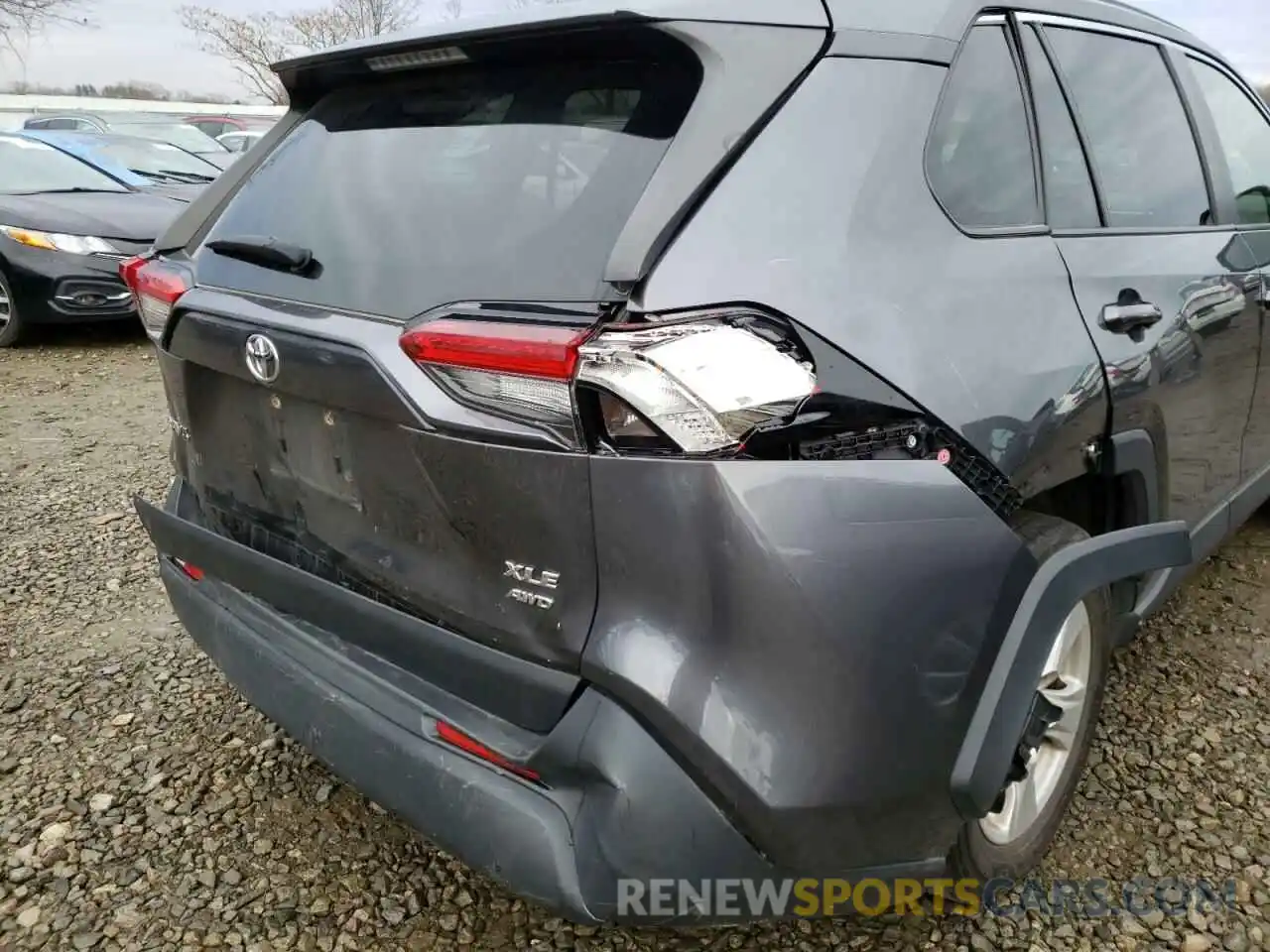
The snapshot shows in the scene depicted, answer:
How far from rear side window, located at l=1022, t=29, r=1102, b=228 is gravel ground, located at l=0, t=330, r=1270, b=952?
54.0 inches

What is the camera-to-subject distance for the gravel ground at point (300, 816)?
1966mm

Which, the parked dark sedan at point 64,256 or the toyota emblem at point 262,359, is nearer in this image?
the toyota emblem at point 262,359

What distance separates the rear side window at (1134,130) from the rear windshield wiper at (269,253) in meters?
1.62

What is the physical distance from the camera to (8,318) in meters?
7.29

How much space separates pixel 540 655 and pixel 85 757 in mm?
1737

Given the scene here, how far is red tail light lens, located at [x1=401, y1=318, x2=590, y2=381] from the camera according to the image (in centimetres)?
138

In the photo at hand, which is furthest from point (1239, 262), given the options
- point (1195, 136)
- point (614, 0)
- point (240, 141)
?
point (240, 141)

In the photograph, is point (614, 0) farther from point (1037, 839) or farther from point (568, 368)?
point (1037, 839)

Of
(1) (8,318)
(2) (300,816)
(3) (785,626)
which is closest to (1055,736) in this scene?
(3) (785,626)

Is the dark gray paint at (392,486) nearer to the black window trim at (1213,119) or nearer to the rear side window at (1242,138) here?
the black window trim at (1213,119)

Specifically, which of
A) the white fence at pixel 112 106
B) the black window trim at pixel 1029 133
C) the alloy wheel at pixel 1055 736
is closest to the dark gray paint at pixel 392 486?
the black window trim at pixel 1029 133

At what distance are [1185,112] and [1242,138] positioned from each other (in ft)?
1.79

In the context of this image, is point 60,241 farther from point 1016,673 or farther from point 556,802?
point 1016,673

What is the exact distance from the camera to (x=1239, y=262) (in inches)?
102
